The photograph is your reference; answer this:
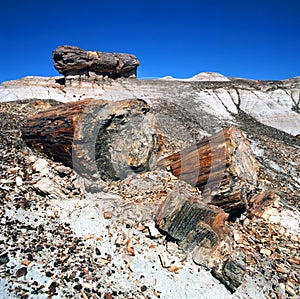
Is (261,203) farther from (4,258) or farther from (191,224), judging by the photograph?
(4,258)

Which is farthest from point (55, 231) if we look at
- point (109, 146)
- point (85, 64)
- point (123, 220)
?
point (85, 64)

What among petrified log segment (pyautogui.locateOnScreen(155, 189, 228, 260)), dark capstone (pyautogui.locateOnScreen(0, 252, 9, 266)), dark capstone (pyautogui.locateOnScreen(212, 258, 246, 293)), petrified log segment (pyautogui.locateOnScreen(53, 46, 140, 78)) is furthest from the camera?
petrified log segment (pyautogui.locateOnScreen(53, 46, 140, 78))

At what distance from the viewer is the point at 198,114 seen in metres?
17.8

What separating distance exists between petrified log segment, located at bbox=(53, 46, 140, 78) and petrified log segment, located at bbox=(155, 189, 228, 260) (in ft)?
60.3

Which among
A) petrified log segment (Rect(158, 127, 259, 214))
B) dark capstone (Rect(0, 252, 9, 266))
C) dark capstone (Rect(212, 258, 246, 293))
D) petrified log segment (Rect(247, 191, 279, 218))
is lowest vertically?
dark capstone (Rect(212, 258, 246, 293))

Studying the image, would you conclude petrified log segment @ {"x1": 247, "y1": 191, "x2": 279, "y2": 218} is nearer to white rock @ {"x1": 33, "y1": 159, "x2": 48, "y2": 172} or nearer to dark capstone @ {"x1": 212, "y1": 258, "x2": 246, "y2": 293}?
dark capstone @ {"x1": 212, "y1": 258, "x2": 246, "y2": 293}

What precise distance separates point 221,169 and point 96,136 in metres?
2.74

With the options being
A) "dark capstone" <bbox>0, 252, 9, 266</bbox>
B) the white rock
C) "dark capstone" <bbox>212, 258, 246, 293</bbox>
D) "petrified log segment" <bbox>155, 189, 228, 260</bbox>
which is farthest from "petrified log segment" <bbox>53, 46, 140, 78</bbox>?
"dark capstone" <bbox>212, 258, 246, 293</bbox>

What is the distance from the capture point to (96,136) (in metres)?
5.58

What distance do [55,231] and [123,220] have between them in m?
1.19

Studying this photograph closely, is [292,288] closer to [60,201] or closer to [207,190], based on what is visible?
[207,190]

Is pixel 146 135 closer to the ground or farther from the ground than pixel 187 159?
farther from the ground

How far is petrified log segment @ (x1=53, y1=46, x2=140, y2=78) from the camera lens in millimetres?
20328

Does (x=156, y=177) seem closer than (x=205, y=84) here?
Yes
